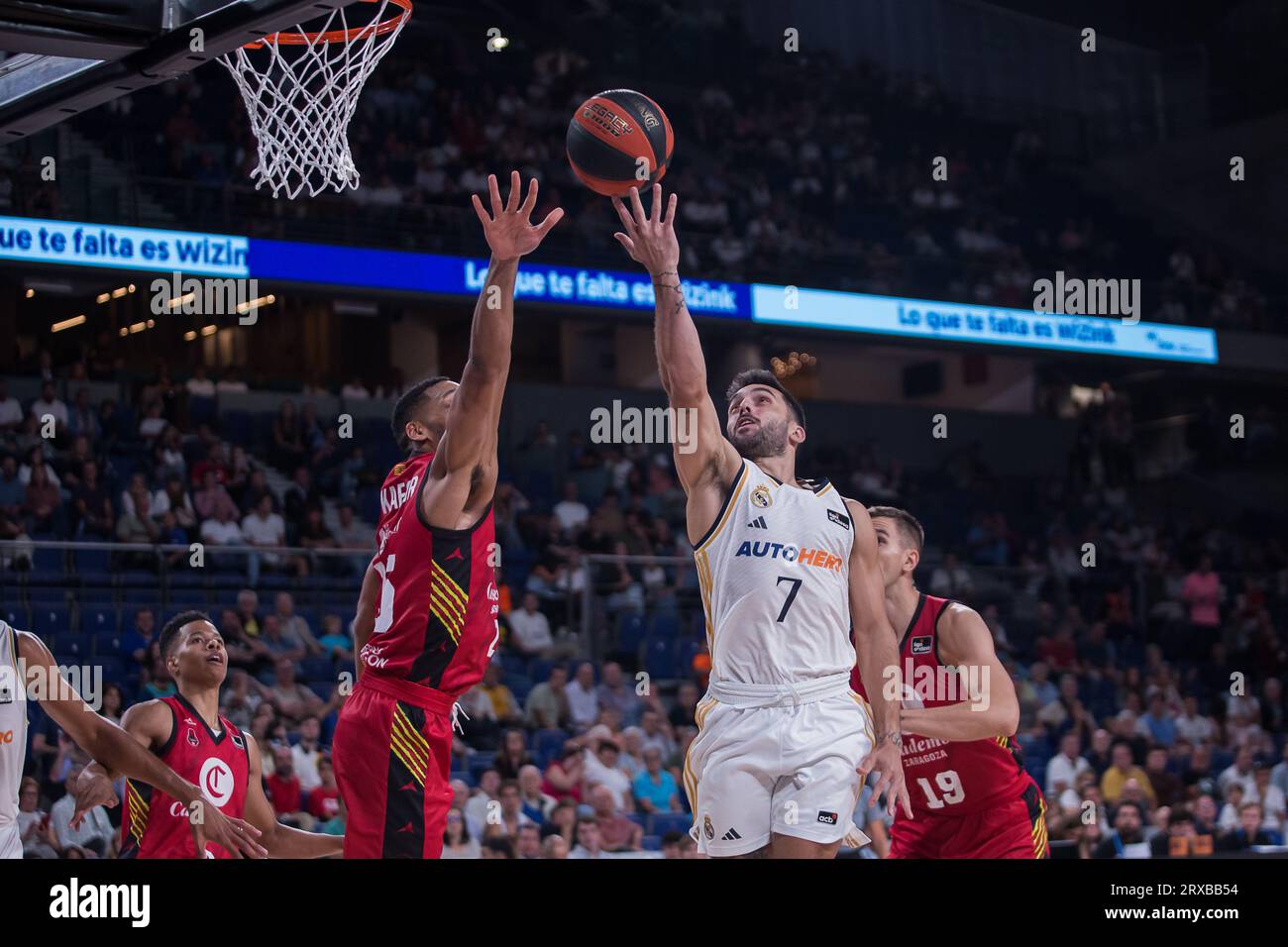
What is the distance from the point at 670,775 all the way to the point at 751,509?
5820 mm

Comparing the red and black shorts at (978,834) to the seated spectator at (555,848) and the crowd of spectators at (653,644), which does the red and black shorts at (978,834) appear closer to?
the crowd of spectators at (653,644)

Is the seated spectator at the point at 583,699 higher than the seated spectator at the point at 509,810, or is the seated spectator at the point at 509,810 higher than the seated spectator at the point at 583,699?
the seated spectator at the point at 583,699

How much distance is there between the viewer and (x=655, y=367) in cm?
1814

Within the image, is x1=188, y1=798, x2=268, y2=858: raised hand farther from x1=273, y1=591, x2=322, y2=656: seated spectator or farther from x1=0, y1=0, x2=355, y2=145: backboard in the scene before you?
x1=273, y1=591, x2=322, y2=656: seated spectator

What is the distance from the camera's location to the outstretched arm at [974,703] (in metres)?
5.14

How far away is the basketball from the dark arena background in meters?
1.15

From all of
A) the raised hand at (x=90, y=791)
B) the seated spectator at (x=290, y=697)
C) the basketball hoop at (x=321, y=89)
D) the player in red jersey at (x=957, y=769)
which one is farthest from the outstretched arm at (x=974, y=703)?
the seated spectator at (x=290, y=697)

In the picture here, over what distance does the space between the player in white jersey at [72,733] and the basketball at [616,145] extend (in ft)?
7.79

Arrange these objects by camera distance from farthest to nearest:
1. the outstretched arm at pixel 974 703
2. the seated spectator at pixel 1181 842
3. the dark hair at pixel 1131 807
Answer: the seated spectator at pixel 1181 842 → the dark hair at pixel 1131 807 → the outstretched arm at pixel 974 703

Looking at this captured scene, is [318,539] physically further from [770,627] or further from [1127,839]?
[770,627]

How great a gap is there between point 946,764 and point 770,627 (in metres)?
1.08

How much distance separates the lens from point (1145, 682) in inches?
555

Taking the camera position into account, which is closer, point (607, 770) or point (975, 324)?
point (607, 770)

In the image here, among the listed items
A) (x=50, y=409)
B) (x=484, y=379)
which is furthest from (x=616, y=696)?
(x=484, y=379)
